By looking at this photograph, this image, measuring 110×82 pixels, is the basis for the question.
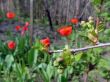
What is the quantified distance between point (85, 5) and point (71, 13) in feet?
1.16

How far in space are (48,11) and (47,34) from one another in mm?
903

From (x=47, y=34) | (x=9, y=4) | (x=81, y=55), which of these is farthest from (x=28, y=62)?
(x=9, y=4)

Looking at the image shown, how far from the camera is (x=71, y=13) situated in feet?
21.5

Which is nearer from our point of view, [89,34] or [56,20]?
[89,34]

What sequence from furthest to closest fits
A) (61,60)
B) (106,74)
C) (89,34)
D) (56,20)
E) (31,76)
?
1. (56,20)
2. (31,76)
3. (106,74)
4. (89,34)
5. (61,60)

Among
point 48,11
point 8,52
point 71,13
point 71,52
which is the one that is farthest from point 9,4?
point 71,52

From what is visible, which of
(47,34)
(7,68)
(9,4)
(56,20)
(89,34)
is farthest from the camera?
(9,4)

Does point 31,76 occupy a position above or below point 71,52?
below

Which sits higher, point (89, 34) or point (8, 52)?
point (89, 34)

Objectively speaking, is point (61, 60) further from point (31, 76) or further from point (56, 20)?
point (56, 20)

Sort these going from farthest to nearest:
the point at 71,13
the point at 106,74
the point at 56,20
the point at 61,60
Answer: the point at 56,20
the point at 71,13
the point at 106,74
the point at 61,60

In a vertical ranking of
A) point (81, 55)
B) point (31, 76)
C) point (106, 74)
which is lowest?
point (31, 76)

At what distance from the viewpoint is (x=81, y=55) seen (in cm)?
120

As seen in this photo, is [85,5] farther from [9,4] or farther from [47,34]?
[9,4]
